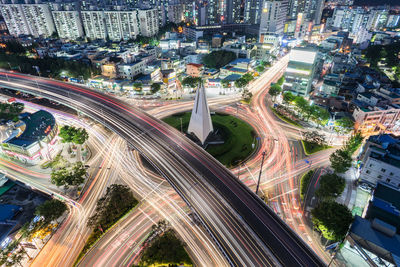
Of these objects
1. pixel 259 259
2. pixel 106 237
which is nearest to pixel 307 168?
pixel 259 259

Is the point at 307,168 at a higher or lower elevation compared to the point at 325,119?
lower

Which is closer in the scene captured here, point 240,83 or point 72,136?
point 72,136

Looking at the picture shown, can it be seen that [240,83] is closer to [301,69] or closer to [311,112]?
[301,69]

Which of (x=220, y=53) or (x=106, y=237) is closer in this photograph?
(x=106, y=237)

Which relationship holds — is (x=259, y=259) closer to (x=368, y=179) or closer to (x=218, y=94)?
(x=368, y=179)

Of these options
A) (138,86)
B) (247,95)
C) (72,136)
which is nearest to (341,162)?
(247,95)

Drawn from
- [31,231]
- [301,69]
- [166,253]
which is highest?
[301,69]
